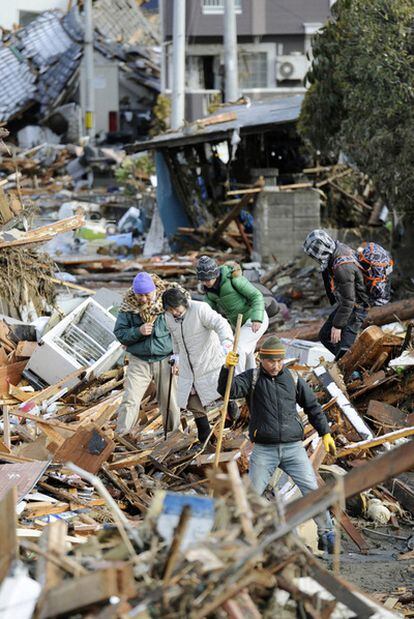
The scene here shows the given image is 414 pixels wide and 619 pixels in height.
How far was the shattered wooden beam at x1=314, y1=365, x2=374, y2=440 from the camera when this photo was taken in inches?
448

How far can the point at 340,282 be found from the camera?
40.0 feet

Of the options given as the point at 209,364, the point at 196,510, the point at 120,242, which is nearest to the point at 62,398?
the point at 209,364

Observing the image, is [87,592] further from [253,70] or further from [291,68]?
[253,70]

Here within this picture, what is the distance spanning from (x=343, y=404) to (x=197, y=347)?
2.03 m

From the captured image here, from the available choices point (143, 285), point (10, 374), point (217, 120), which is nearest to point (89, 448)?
point (143, 285)

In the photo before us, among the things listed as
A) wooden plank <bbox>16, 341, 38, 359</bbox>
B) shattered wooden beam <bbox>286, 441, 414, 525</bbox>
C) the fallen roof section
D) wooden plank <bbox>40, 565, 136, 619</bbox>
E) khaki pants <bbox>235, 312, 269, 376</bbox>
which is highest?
the fallen roof section

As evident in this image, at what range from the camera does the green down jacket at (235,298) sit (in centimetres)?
1137

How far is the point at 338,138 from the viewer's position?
19.2 metres

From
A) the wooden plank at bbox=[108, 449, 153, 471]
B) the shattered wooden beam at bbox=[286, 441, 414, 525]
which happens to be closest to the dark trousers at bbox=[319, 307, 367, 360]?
the wooden plank at bbox=[108, 449, 153, 471]

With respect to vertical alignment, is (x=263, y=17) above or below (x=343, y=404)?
above

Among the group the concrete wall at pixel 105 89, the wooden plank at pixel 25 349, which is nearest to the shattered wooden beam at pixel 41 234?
the wooden plank at pixel 25 349

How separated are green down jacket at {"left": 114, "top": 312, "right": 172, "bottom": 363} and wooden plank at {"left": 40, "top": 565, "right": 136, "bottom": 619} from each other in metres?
6.22

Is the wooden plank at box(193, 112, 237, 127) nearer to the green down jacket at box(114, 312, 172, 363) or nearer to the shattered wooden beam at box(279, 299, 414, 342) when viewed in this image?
the shattered wooden beam at box(279, 299, 414, 342)

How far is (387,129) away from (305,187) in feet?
18.5
